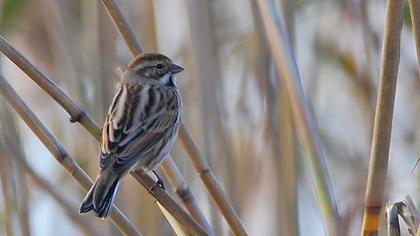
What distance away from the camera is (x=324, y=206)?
2092mm

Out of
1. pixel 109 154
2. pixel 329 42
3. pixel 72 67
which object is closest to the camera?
pixel 109 154

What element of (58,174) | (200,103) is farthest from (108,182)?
(58,174)

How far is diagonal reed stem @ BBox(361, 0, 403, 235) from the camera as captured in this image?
172 centimetres

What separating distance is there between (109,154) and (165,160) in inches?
6.7

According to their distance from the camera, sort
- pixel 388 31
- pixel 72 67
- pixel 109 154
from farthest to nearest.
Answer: pixel 72 67 < pixel 109 154 < pixel 388 31

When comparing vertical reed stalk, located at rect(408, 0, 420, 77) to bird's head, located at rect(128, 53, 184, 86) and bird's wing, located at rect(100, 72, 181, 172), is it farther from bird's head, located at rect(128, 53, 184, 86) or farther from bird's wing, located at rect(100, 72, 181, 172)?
bird's head, located at rect(128, 53, 184, 86)

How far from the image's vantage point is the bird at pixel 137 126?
85.4 inches

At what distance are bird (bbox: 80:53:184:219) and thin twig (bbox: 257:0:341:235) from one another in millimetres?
346

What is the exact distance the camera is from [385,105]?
176cm

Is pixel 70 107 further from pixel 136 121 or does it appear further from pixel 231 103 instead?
pixel 231 103

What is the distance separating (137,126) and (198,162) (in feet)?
1.16

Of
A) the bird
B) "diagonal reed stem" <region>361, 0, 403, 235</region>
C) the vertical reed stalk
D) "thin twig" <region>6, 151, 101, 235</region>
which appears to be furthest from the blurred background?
the vertical reed stalk

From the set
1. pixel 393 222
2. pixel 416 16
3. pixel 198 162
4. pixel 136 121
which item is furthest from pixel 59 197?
pixel 416 16

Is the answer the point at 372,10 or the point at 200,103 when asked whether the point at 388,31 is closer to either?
the point at 200,103
